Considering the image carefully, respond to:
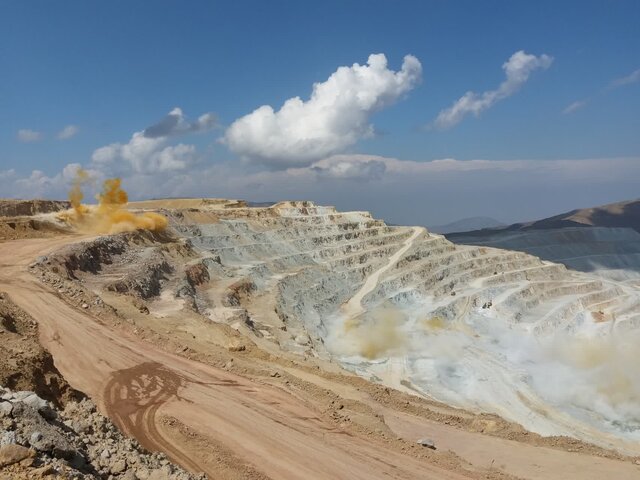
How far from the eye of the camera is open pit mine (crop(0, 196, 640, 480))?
40.5 feet

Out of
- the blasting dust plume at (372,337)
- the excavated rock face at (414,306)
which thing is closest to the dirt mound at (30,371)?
the excavated rock face at (414,306)

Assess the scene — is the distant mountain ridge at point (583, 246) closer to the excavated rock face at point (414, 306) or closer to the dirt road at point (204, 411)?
the excavated rock face at point (414, 306)

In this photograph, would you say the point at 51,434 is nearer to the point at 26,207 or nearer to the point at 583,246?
the point at 26,207

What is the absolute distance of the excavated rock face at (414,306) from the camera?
3198 cm

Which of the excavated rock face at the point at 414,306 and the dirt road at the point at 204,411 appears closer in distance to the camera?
the dirt road at the point at 204,411

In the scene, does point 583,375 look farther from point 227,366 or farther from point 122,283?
point 122,283

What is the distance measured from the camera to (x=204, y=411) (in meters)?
13.7

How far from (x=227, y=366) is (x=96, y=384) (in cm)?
455

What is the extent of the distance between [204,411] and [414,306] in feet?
135

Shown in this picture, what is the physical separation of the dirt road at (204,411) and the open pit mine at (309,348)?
0.23ft

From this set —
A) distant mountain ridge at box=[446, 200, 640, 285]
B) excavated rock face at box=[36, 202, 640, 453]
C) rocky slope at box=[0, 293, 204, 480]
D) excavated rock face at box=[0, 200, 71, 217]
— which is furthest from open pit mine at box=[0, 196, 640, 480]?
distant mountain ridge at box=[446, 200, 640, 285]

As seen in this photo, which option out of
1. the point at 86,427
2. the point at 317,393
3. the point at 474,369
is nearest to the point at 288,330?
the point at 474,369

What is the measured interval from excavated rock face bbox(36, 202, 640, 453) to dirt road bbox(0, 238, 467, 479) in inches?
360

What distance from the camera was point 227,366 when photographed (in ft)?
56.6
